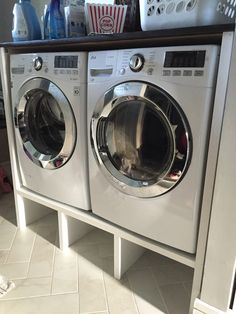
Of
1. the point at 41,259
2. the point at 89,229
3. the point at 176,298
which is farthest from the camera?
the point at 89,229

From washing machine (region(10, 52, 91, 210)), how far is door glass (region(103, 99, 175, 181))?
0.14 m

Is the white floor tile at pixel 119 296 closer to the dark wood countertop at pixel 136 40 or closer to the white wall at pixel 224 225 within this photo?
the white wall at pixel 224 225

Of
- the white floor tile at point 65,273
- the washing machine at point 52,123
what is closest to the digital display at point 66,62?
the washing machine at point 52,123

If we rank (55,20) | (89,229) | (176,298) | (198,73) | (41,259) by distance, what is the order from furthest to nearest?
(89,229), (41,259), (55,20), (176,298), (198,73)

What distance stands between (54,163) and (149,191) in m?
0.51

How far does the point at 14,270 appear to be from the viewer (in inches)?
49.8

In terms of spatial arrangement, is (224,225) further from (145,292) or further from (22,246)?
(22,246)

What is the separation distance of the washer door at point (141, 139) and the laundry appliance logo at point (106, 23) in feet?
1.19

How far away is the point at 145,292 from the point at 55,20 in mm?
1300

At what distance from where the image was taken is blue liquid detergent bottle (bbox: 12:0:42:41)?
1.28 metres

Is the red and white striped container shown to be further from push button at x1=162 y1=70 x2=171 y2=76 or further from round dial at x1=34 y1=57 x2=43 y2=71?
push button at x1=162 y1=70 x2=171 y2=76

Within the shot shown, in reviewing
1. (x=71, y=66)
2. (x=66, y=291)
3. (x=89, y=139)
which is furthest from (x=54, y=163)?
(x=66, y=291)

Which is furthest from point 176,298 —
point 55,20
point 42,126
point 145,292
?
point 55,20

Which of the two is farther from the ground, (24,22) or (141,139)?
(24,22)
